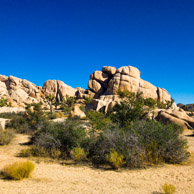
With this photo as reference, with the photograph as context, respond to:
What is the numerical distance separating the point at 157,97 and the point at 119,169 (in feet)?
213

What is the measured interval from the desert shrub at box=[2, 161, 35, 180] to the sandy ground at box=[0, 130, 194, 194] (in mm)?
214

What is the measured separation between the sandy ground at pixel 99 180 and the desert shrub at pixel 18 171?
8.4 inches

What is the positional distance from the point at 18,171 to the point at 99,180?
294cm

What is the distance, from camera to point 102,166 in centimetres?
822

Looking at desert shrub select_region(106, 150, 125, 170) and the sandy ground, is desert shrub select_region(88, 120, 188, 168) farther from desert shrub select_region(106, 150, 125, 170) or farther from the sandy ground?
the sandy ground

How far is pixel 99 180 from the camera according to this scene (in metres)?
6.47

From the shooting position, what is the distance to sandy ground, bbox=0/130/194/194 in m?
5.57

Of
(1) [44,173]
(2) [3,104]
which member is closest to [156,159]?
(1) [44,173]

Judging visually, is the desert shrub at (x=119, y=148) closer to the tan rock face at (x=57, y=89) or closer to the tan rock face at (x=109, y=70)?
the tan rock face at (x=109, y=70)

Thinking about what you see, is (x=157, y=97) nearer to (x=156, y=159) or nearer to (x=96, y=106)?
(x=96, y=106)

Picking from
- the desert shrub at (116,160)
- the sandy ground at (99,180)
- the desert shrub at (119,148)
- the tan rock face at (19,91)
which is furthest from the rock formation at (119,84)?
the sandy ground at (99,180)

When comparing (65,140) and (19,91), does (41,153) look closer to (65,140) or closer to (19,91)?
(65,140)

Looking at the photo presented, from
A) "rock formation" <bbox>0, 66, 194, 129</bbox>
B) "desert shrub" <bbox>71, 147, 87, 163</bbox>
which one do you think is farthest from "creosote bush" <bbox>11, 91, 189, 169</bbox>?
"rock formation" <bbox>0, 66, 194, 129</bbox>

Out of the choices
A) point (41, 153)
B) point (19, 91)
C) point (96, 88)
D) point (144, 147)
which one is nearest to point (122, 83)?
point (96, 88)
